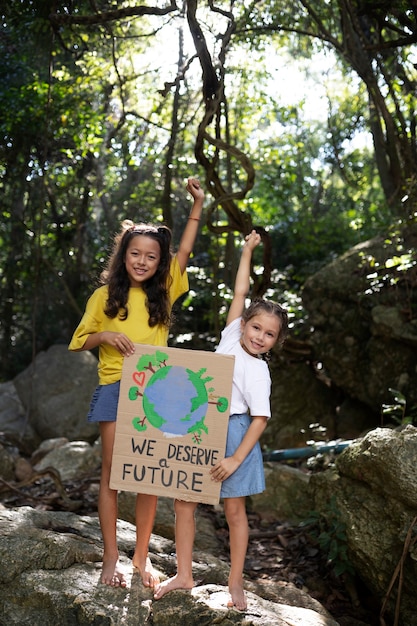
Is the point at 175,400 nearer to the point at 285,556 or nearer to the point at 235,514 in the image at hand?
the point at 235,514

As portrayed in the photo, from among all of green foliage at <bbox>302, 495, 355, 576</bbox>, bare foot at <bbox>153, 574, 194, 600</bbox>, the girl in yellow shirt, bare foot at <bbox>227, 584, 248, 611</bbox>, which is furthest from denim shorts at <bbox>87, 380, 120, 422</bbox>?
green foliage at <bbox>302, 495, 355, 576</bbox>

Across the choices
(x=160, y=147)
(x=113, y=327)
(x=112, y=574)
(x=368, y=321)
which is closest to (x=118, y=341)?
(x=113, y=327)

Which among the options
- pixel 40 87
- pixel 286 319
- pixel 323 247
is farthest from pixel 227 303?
pixel 286 319

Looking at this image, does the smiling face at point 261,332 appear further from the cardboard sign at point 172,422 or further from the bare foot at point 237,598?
the bare foot at point 237,598

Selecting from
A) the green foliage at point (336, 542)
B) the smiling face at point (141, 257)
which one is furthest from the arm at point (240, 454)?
the green foliage at point (336, 542)

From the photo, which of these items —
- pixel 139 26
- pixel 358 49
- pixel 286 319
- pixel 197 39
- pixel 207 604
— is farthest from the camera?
pixel 139 26

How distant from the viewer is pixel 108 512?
2883mm

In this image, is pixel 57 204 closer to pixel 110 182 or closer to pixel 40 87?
pixel 110 182

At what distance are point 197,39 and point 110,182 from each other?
7050 millimetres

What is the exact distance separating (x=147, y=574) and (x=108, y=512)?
0.30m

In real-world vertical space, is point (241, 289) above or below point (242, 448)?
above

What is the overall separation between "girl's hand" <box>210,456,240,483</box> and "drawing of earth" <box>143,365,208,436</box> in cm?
18

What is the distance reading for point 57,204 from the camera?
10.1 m

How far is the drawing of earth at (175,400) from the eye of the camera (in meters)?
2.75
